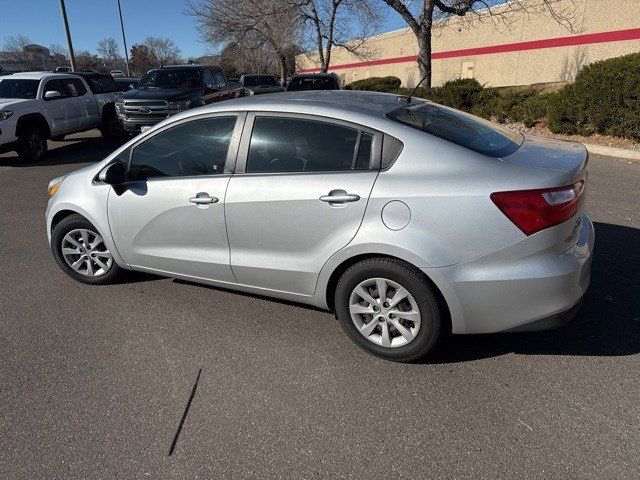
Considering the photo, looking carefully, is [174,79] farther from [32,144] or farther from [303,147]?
[303,147]

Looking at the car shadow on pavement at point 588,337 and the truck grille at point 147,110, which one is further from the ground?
the truck grille at point 147,110

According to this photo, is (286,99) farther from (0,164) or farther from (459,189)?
(0,164)

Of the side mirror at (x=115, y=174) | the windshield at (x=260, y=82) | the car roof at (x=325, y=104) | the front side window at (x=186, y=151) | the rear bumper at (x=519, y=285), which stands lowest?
the rear bumper at (x=519, y=285)

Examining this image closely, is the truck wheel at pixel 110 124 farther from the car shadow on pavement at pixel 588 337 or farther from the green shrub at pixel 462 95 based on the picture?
the car shadow on pavement at pixel 588 337

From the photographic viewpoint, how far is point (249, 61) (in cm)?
4219

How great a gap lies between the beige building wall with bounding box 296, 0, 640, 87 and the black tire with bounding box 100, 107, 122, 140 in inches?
522

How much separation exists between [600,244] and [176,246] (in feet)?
13.5

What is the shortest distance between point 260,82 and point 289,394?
2259 cm

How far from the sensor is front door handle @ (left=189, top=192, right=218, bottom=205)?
3.33 m

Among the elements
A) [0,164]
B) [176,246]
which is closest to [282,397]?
[176,246]

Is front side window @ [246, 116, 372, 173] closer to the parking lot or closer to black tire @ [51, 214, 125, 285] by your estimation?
the parking lot

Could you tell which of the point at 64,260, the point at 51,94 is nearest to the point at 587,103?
the point at 64,260

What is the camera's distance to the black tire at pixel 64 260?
4.12 meters

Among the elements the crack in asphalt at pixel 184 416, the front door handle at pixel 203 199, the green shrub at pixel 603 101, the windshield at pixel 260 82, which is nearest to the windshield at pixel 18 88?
the front door handle at pixel 203 199
